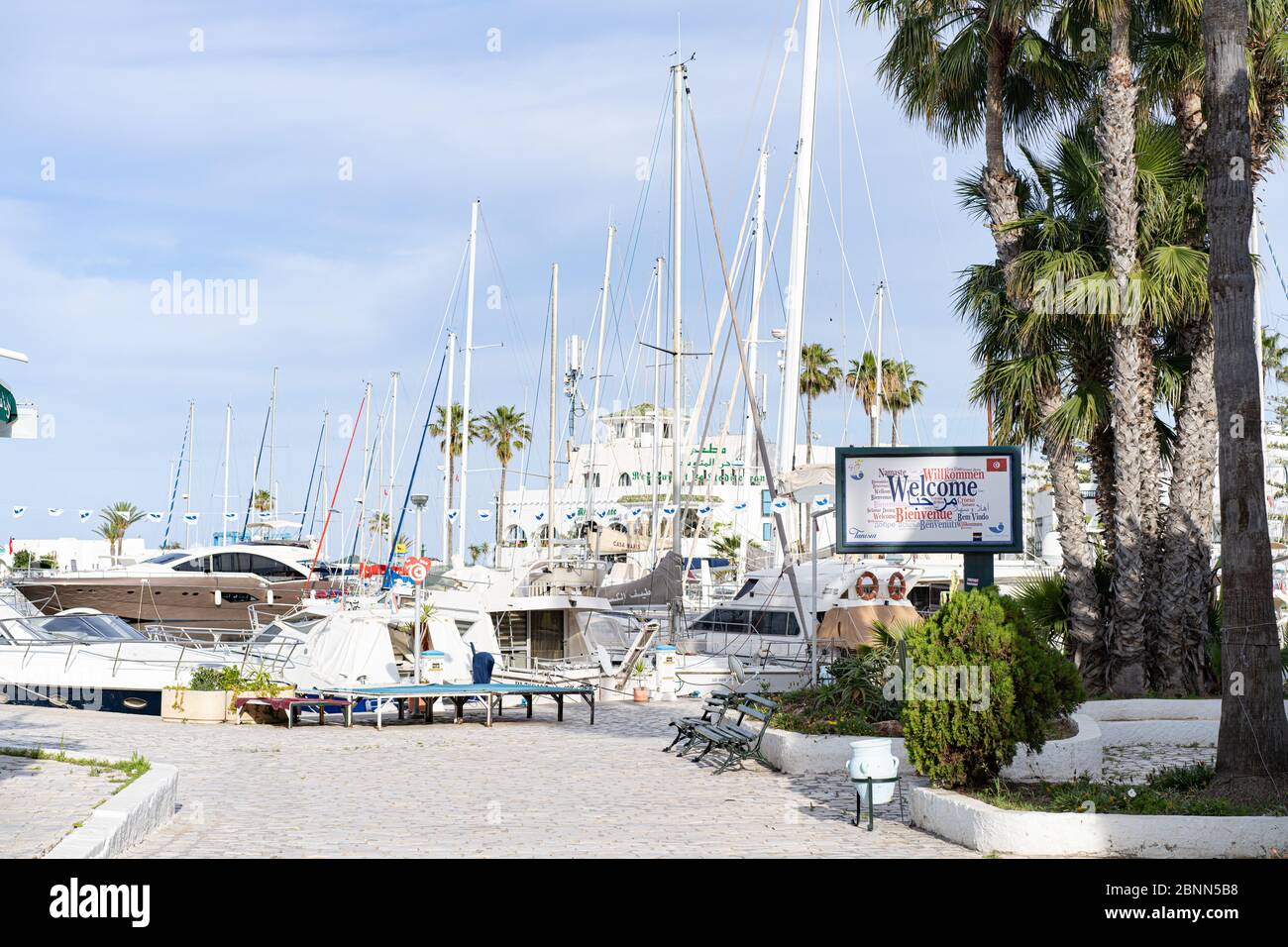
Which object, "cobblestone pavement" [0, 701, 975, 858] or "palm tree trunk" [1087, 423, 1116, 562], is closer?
"cobblestone pavement" [0, 701, 975, 858]

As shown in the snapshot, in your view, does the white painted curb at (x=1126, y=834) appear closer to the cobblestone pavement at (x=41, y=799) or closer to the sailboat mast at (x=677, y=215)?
the cobblestone pavement at (x=41, y=799)

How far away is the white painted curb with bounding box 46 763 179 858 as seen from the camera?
818 cm

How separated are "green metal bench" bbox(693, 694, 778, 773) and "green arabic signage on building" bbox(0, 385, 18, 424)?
858 centimetres

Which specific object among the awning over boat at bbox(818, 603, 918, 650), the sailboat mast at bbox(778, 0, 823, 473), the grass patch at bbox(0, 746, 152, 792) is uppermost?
the sailboat mast at bbox(778, 0, 823, 473)

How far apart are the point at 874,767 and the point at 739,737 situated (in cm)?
391

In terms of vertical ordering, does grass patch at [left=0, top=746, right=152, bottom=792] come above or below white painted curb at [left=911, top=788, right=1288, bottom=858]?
above

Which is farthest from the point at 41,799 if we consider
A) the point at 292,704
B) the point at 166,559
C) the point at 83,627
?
the point at 166,559

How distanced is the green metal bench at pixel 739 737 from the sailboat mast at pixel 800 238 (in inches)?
316

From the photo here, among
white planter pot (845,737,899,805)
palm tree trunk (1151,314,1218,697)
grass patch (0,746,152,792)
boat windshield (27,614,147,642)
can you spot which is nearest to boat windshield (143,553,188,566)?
boat windshield (27,614,147,642)

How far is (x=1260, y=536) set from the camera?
10.8 meters

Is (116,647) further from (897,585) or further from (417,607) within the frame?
(897,585)

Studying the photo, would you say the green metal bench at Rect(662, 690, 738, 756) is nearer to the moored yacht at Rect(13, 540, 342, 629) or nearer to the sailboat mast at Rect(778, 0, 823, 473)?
the sailboat mast at Rect(778, 0, 823, 473)

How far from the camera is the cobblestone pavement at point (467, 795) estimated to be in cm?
1015
